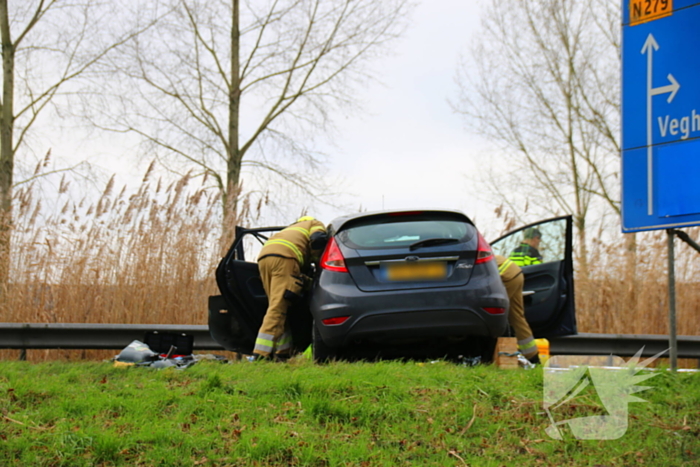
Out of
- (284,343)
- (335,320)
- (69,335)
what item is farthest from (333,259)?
(69,335)

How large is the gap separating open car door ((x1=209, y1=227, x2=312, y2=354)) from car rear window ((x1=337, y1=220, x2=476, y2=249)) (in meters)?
1.20

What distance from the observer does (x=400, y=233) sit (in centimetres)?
612

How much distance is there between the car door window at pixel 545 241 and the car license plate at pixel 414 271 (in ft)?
4.97

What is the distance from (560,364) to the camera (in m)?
4.74

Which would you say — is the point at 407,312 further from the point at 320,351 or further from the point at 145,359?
the point at 145,359

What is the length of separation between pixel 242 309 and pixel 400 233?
1892mm

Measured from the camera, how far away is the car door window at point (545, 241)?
679 cm

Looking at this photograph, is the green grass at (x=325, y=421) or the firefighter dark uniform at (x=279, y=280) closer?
the green grass at (x=325, y=421)

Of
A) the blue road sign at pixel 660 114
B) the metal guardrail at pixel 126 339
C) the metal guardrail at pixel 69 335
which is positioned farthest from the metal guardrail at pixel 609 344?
the metal guardrail at pixel 69 335

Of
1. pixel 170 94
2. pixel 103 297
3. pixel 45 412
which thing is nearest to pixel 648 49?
pixel 45 412

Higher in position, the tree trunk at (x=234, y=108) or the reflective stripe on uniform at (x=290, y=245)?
the tree trunk at (x=234, y=108)

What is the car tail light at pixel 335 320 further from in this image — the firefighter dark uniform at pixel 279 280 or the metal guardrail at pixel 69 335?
the metal guardrail at pixel 69 335

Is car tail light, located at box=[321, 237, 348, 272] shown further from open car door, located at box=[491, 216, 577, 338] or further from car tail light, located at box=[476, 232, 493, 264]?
open car door, located at box=[491, 216, 577, 338]

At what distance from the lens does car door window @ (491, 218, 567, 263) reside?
22.3 ft
